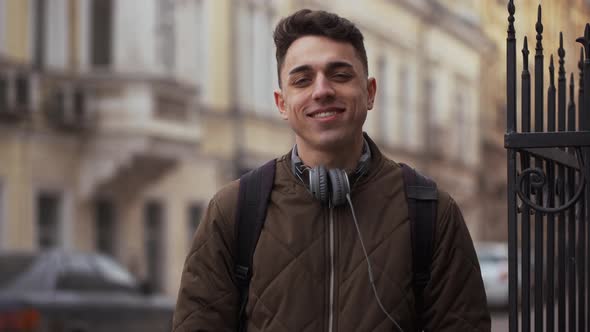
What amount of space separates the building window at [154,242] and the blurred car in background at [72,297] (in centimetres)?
1256

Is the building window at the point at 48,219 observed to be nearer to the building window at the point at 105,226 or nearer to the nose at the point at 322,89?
the building window at the point at 105,226

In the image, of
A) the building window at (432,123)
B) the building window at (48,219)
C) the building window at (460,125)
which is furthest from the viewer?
Result: the building window at (460,125)

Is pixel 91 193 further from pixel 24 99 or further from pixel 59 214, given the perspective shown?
pixel 24 99

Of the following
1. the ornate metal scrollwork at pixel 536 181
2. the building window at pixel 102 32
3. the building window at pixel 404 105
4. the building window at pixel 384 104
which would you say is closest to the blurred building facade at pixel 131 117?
the building window at pixel 102 32

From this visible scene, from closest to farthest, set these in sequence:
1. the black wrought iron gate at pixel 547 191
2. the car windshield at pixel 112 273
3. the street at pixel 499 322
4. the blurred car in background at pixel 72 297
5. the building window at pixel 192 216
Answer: the black wrought iron gate at pixel 547 191, the blurred car in background at pixel 72 297, the car windshield at pixel 112 273, the street at pixel 499 322, the building window at pixel 192 216

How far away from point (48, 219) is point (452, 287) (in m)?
21.1

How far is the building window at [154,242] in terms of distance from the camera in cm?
2748

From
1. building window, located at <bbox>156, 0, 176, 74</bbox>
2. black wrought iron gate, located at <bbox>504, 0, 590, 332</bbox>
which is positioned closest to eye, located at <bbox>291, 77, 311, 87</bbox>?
black wrought iron gate, located at <bbox>504, 0, 590, 332</bbox>

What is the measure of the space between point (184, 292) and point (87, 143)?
70.7 ft

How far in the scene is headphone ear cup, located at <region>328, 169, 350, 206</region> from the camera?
12.8ft

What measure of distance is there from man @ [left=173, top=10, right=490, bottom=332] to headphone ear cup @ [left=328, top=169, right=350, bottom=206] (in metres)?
0.02

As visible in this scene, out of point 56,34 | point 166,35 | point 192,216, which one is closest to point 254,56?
point 192,216

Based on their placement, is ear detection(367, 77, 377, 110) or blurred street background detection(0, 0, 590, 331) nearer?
ear detection(367, 77, 377, 110)

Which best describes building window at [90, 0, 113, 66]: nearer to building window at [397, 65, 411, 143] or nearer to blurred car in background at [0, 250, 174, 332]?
blurred car in background at [0, 250, 174, 332]
